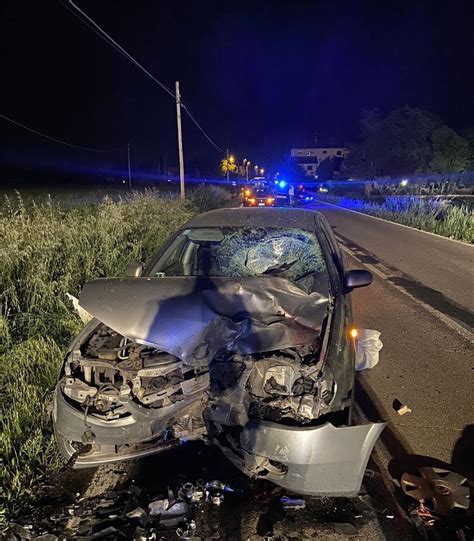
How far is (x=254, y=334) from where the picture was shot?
2.87 m

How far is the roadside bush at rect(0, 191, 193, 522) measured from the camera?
10.0 feet

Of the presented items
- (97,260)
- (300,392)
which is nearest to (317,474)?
(300,392)

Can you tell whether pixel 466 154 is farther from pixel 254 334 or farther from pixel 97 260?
pixel 254 334

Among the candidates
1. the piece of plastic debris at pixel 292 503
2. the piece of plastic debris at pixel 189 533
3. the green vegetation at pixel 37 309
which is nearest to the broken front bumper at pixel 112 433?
the green vegetation at pixel 37 309

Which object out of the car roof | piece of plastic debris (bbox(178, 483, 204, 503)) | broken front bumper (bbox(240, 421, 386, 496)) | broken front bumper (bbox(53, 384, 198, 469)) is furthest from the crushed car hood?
the car roof

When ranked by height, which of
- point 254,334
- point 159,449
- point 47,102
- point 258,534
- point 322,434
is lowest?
point 258,534

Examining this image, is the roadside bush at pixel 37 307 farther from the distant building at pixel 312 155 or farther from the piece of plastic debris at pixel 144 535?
the distant building at pixel 312 155

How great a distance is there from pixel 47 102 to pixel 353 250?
251 feet

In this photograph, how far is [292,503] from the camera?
2.64 metres

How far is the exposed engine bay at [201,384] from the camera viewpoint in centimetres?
255

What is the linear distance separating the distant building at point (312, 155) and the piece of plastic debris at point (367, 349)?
380 ft

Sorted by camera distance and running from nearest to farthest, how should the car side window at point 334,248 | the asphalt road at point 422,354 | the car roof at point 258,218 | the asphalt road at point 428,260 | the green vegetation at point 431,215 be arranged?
the asphalt road at point 422,354 → the car side window at point 334,248 → the car roof at point 258,218 → the asphalt road at point 428,260 → the green vegetation at point 431,215

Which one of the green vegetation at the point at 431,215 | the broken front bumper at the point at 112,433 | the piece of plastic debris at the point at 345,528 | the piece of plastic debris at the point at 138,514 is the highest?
the green vegetation at the point at 431,215

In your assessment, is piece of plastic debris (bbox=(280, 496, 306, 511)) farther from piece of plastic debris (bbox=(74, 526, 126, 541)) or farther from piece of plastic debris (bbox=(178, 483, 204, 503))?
piece of plastic debris (bbox=(74, 526, 126, 541))
